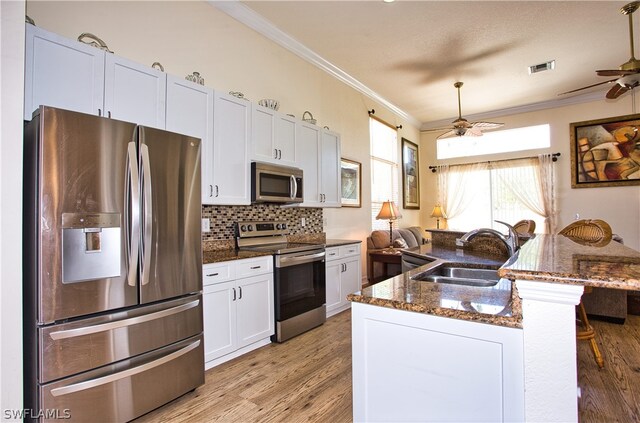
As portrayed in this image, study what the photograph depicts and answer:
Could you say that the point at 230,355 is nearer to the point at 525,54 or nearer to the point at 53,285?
the point at 53,285

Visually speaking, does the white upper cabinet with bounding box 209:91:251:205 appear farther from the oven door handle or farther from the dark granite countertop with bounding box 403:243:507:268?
the dark granite countertop with bounding box 403:243:507:268

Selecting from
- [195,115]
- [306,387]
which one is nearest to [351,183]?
[195,115]

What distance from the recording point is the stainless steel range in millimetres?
2911

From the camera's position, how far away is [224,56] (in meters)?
3.20

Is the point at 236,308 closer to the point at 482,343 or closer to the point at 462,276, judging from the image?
the point at 462,276

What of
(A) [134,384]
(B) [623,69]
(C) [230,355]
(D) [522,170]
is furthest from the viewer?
(D) [522,170]

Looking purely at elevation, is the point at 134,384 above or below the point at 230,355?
above

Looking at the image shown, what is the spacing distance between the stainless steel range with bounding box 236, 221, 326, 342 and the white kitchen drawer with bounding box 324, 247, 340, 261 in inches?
7.7

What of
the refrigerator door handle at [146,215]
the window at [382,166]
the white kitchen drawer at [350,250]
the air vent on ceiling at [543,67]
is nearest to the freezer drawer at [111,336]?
the refrigerator door handle at [146,215]

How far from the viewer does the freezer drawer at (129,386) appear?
156 cm

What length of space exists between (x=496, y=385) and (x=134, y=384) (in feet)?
5.88

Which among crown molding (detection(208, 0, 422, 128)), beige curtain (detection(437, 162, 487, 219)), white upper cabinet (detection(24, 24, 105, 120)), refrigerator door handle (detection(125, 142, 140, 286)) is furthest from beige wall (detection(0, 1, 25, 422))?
beige curtain (detection(437, 162, 487, 219))

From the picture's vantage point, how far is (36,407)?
4.95 ft

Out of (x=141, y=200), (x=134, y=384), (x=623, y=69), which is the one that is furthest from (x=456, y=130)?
(x=134, y=384)
